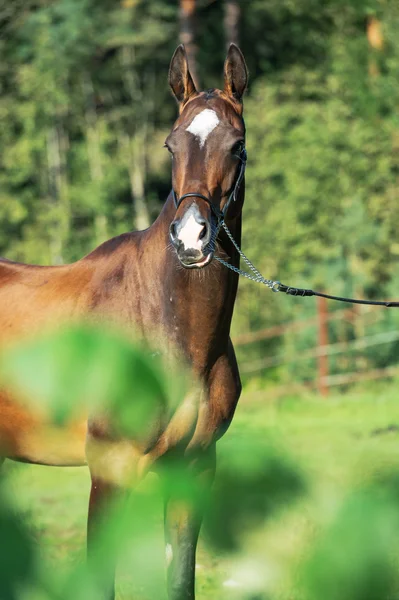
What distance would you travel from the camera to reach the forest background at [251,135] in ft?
69.5

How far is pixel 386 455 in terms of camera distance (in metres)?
0.85

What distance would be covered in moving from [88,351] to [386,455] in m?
0.24

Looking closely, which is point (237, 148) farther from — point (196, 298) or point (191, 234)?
point (191, 234)

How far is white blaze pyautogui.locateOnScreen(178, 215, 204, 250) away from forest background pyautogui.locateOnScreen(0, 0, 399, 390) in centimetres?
1460

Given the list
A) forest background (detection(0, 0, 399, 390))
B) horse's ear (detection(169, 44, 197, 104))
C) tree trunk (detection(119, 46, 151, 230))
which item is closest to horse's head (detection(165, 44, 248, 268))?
horse's ear (detection(169, 44, 197, 104))

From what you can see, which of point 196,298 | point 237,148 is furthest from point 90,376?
point 196,298

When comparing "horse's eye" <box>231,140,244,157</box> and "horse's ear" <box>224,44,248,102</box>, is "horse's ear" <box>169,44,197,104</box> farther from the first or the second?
"horse's eye" <box>231,140,244,157</box>

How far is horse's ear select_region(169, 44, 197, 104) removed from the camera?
12.1 feet

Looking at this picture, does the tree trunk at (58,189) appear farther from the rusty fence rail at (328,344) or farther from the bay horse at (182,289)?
the bay horse at (182,289)

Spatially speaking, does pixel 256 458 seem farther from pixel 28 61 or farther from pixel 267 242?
pixel 28 61

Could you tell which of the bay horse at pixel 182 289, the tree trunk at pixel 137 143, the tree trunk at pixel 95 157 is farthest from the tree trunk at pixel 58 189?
the bay horse at pixel 182 289

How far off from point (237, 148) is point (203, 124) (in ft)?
0.54

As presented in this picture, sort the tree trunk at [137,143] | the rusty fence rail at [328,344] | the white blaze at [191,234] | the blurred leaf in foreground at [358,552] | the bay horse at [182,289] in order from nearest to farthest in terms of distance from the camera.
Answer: the blurred leaf in foreground at [358,552]
the white blaze at [191,234]
the bay horse at [182,289]
the rusty fence rail at [328,344]
the tree trunk at [137,143]

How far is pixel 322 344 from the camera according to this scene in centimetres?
1655
